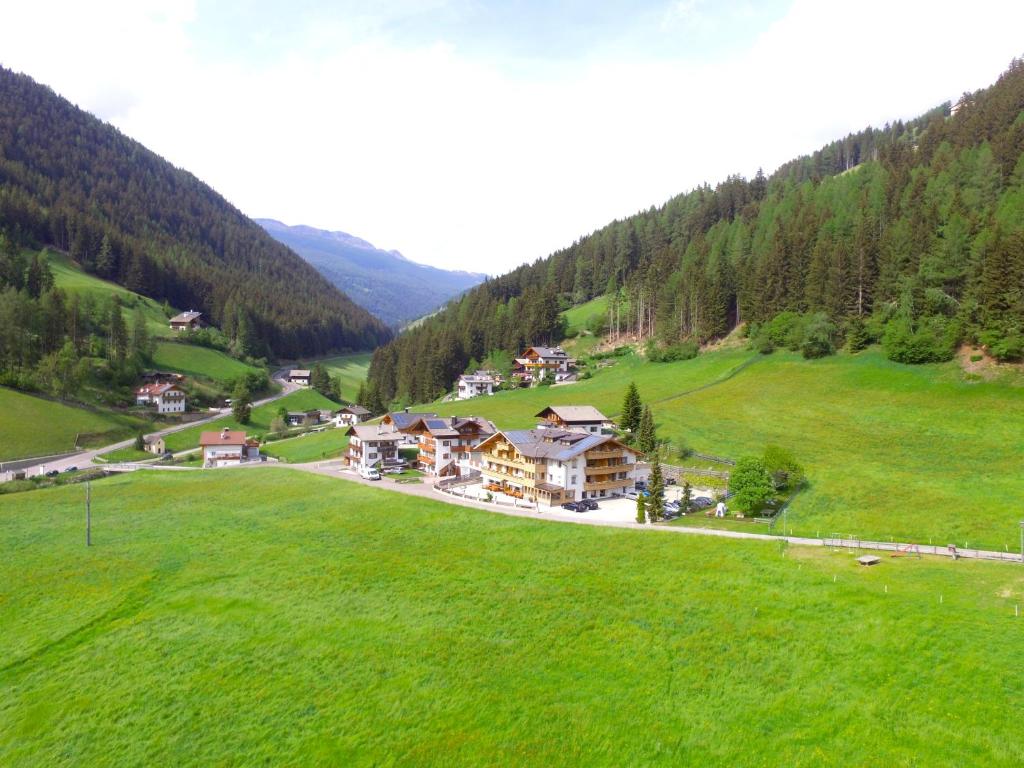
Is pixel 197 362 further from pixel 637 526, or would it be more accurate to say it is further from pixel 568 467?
pixel 637 526

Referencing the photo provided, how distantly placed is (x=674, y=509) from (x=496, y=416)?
4823cm

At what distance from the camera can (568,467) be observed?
201 ft

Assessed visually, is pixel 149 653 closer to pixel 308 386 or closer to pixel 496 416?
pixel 496 416

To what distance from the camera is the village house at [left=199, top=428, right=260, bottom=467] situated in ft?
302

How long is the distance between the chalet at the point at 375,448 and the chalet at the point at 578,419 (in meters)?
21.5

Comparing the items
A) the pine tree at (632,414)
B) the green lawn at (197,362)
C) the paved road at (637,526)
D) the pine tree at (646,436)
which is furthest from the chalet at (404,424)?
the green lawn at (197,362)

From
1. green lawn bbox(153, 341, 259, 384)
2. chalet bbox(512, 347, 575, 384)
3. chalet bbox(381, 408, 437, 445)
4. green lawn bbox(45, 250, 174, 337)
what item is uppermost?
green lawn bbox(45, 250, 174, 337)

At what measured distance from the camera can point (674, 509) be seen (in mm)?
53688

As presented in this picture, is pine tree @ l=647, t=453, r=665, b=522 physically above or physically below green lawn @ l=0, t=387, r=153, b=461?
below

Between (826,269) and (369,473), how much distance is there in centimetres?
8125

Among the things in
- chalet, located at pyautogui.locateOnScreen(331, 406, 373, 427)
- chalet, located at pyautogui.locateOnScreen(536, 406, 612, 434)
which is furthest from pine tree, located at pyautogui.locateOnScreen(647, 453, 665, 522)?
chalet, located at pyautogui.locateOnScreen(331, 406, 373, 427)

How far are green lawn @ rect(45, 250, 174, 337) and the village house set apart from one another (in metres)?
74.6

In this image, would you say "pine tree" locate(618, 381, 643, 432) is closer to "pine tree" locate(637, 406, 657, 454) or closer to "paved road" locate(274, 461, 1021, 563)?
"pine tree" locate(637, 406, 657, 454)

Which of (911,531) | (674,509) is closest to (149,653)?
(674,509)
